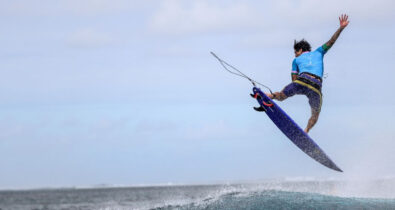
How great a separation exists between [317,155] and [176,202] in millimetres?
3625

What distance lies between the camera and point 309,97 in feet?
48.8

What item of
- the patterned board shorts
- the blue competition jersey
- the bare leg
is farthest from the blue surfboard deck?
the blue competition jersey

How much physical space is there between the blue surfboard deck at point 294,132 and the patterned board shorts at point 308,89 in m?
0.57

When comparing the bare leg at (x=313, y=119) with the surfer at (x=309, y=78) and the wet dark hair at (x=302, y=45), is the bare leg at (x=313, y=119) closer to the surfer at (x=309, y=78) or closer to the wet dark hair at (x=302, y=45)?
the surfer at (x=309, y=78)

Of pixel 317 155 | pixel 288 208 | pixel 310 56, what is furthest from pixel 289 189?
pixel 310 56

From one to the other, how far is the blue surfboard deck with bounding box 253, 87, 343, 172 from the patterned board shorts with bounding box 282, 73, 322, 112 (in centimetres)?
57

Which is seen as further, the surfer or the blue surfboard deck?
the blue surfboard deck

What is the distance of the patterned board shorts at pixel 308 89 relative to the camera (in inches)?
576

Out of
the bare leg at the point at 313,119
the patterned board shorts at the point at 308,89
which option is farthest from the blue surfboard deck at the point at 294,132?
the patterned board shorts at the point at 308,89

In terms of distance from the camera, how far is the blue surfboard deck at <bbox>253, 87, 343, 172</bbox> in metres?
15.0

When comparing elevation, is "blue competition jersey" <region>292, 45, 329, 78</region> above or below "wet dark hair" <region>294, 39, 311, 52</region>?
below

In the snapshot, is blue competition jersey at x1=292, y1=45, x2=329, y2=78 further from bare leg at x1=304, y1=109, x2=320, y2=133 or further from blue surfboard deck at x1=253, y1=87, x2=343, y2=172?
blue surfboard deck at x1=253, y1=87, x2=343, y2=172

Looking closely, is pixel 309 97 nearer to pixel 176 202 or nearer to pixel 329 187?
pixel 329 187

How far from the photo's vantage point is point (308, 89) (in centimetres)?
1466
